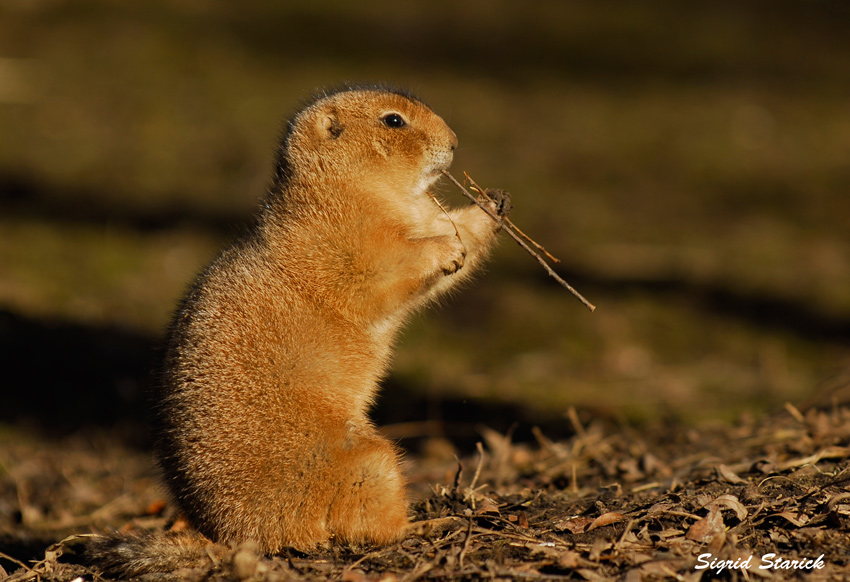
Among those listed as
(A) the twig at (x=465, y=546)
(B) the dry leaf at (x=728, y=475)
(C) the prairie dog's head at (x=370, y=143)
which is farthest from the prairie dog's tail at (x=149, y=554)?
(B) the dry leaf at (x=728, y=475)

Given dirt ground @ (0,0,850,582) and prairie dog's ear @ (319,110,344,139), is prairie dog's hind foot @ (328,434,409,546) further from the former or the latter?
prairie dog's ear @ (319,110,344,139)

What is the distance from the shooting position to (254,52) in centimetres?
1399

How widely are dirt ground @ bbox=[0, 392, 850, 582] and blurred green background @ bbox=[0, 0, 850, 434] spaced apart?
3.87ft

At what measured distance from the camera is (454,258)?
13.5ft

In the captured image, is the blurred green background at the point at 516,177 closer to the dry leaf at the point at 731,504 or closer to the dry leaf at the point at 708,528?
the dry leaf at the point at 731,504

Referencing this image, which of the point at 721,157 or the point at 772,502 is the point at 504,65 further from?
the point at 772,502

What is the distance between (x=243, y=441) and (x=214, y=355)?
0.43 metres

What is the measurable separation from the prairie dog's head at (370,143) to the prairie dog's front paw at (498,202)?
0.32 m

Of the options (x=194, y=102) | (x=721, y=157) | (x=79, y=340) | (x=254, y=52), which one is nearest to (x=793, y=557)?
(x=79, y=340)

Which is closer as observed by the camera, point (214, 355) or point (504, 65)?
point (214, 355)

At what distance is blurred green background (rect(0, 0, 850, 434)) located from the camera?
7848 millimetres

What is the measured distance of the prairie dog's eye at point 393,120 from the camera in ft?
14.7

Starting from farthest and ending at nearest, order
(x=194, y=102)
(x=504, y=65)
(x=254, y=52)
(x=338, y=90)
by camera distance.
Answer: (x=504, y=65) < (x=254, y=52) < (x=194, y=102) < (x=338, y=90)

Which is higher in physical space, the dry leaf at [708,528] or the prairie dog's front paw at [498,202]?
the prairie dog's front paw at [498,202]
